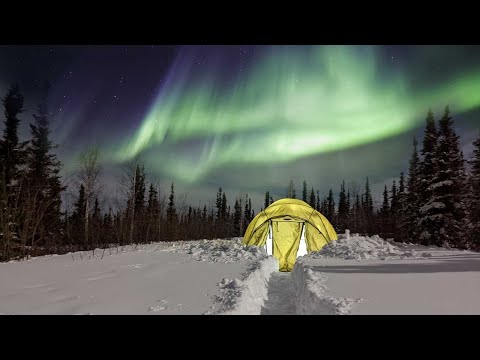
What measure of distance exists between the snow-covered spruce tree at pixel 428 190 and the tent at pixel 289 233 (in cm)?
1271

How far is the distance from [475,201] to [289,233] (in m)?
21.0

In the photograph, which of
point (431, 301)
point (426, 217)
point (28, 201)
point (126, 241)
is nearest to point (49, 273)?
point (28, 201)

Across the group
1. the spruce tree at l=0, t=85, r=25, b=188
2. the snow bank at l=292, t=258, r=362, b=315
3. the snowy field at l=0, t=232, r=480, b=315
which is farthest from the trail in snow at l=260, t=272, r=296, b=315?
the spruce tree at l=0, t=85, r=25, b=188

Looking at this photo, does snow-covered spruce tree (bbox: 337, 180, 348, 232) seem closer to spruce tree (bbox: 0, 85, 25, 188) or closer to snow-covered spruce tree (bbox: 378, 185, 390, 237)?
snow-covered spruce tree (bbox: 378, 185, 390, 237)

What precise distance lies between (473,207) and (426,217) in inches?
262

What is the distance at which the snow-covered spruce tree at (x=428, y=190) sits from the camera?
25281 millimetres

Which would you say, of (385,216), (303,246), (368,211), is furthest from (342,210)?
(303,246)

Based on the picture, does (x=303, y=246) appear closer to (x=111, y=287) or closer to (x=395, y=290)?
(x=395, y=290)

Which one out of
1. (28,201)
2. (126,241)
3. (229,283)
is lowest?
(126,241)

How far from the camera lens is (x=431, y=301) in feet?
17.0

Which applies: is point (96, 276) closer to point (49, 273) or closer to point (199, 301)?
point (49, 273)

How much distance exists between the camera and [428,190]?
84.1ft

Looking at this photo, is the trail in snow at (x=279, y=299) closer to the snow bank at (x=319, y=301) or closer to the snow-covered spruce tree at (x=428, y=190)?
the snow bank at (x=319, y=301)

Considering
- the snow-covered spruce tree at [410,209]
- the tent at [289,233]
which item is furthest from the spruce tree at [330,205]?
the tent at [289,233]
